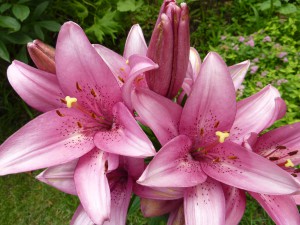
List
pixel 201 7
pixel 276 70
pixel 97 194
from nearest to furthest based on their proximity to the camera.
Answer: pixel 97 194, pixel 276 70, pixel 201 7

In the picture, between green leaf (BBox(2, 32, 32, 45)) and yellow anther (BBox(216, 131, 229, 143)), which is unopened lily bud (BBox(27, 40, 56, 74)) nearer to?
yellow anther (BBox(216, 131, 229, 143))

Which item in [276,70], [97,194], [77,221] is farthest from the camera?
[276,70]

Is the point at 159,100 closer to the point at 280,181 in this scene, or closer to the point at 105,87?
the point at 105,87

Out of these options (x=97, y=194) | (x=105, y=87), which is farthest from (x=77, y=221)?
(x=105, y=87)

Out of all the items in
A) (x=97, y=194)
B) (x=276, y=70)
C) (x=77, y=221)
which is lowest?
(x=276, y=70)

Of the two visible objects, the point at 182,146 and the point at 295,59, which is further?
the point at 295,59

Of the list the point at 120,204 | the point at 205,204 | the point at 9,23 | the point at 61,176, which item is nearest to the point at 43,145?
the point at 61,176

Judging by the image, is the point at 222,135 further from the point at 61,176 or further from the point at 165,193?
the point at 61,176

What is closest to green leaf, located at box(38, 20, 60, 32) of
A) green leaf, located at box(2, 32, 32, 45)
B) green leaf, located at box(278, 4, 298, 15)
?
green leaf, located at box(2, 32, 32, 45)
